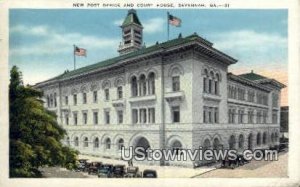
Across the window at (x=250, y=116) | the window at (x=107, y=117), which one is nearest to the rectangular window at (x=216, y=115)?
the window at (x=250, y=116)

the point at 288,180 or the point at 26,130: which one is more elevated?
the point at 26,130

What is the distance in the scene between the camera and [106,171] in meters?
2.95

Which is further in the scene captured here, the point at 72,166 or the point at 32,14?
the point at 72,166

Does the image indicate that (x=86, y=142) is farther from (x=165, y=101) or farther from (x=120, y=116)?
(x=165, y=101)

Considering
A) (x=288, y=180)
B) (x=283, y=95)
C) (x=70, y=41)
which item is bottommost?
(x=288, y=180)

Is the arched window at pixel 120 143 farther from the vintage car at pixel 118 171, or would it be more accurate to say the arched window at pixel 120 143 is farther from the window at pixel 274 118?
the window at pixel 274 118

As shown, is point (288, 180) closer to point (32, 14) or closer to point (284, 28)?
point (284, 28)

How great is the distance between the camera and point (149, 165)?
2.92 meters

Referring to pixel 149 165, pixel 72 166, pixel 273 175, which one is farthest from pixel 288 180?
pixel 72 166

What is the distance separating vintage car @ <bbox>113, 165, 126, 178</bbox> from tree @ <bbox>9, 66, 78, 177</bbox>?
0.29 m

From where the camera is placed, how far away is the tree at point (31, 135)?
2.90 m
